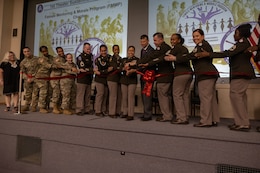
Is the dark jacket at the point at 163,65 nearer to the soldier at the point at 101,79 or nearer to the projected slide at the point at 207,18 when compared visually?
the soldier at the point at 101,79

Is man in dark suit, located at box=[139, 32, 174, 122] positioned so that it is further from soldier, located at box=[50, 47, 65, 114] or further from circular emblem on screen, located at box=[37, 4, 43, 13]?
circular emblem on screen, located at box=[37, 4, 43, 13]

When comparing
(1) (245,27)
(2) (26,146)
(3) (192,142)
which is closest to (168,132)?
(3) (192,142)

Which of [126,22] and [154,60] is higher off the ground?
[126,22]

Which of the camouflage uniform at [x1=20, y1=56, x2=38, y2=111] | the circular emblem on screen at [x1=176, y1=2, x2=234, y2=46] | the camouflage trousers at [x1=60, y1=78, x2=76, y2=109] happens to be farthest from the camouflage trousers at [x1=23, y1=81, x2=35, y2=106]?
the circular emblem on screen at [x1=176, y1=2, x2=234, y2=46]

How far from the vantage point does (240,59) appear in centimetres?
251

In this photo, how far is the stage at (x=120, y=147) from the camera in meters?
2.03

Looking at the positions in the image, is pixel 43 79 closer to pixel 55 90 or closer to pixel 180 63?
pixel 55 90

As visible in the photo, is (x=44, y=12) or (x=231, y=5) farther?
(x=44, y=12)

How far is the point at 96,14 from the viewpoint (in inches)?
220

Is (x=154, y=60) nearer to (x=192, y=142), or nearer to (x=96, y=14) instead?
(x=192, y=142)

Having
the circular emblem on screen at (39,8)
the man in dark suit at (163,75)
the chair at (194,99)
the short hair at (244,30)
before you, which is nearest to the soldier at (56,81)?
the man in dark suit at (163,75)

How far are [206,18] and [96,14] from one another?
292cm

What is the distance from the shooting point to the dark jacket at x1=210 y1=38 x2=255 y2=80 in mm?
2432

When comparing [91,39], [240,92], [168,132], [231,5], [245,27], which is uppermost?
[231,5]
